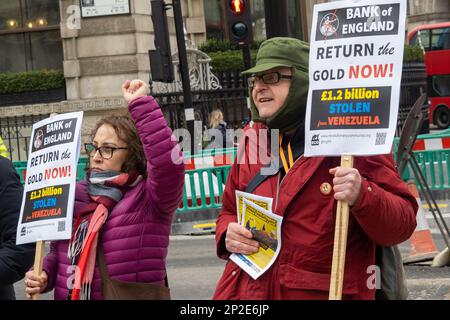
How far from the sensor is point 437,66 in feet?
114

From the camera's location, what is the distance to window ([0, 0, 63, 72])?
2344cm

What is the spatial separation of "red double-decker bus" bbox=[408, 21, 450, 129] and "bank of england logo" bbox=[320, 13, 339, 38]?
3093 cm

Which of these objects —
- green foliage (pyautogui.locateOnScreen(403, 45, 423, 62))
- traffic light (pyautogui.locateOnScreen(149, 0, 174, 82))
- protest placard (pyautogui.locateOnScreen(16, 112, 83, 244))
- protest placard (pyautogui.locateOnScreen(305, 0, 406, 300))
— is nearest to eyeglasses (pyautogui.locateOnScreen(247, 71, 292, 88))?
protest placard (pyautogui.locateOnScreen(305, 0, 406, 300))

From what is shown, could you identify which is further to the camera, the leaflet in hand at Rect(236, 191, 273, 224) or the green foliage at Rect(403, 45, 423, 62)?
the green foliage at Rect(403, 45, 423, 62)

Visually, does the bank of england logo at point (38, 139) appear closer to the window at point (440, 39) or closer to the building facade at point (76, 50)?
the building facade at point (76, 50)

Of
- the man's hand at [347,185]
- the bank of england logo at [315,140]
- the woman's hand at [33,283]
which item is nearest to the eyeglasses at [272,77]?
the bank of england logo at [315,140]

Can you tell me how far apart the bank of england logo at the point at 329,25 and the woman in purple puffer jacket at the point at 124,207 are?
791 millimetres

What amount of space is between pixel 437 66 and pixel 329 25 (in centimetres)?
3171

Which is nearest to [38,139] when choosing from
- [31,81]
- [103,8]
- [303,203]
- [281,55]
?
[281,55]

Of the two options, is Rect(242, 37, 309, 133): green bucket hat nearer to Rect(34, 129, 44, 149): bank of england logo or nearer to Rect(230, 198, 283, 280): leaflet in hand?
Rect(230, 198, 283, 280): leaflet in hand

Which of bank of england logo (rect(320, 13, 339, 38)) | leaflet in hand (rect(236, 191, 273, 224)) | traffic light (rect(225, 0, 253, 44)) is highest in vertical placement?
traffic light (rect(225, 0, 253, 44))

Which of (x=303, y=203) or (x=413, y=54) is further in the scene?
(x=413, y=54)

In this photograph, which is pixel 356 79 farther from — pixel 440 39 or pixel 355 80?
pixel 440 39
